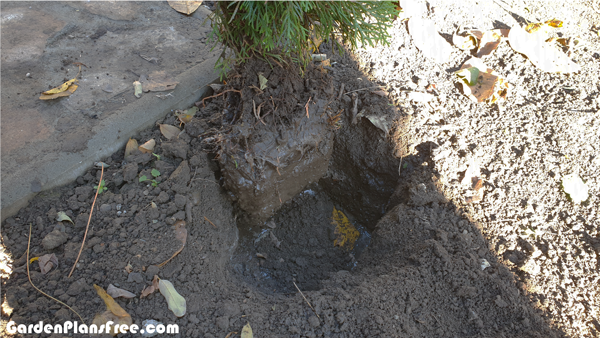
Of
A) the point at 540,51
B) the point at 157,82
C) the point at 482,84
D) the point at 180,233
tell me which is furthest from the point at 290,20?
the point at 540,51

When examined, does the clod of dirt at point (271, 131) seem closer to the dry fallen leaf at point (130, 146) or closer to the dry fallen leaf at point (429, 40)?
the dry fallen leaf at point (130, 146)

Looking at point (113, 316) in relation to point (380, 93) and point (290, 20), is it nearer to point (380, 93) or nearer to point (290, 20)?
point (290, 20)

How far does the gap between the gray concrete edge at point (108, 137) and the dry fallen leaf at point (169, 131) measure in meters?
0.09

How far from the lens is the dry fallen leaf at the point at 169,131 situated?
2.07 meters

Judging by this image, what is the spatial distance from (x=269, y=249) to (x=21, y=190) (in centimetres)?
143

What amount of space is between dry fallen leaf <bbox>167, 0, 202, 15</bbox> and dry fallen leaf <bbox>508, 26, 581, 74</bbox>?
2544mm

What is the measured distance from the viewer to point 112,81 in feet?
7.39

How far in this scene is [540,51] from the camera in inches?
107

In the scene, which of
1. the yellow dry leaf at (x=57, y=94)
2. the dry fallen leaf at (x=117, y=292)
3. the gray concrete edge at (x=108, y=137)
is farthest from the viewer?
the yellow dry leaf at (x=57, y=94)

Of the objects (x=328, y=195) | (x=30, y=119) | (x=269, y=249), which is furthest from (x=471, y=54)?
(x=30, y=119)

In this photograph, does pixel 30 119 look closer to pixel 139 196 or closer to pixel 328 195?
pixel 139 196

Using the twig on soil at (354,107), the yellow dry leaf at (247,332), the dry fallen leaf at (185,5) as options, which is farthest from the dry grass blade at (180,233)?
the dry fallen leaf at (185,5)

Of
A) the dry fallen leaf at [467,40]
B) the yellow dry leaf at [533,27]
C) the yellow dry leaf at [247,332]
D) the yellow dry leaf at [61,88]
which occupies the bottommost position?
the yellow dry leaf at [247,332]

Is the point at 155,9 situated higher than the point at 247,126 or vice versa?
the point at 155,9
